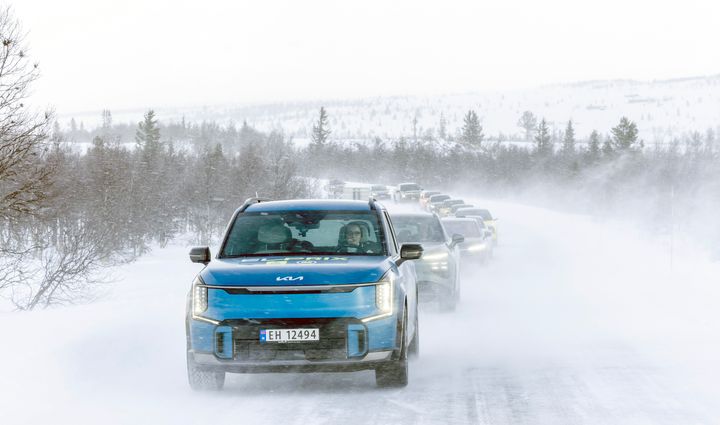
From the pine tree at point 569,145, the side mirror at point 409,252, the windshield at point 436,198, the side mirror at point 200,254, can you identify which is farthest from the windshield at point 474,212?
the pine tree at point 569,145

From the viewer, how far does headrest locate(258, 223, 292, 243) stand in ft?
30.9

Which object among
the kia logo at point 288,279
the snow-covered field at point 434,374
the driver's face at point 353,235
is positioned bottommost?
the snow-covered field at point 434,374

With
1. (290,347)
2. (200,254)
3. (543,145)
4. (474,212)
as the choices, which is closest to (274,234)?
(200,254)

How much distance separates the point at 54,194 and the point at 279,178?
29571 mm

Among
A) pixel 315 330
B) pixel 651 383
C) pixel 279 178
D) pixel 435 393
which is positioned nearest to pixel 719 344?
pixel 651 383

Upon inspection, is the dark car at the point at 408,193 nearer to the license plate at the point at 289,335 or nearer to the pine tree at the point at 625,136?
the pine tree at the point at 625,136

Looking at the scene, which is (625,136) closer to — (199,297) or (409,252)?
(409,252)

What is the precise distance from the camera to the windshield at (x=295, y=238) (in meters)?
9.27

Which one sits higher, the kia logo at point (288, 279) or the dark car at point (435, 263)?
the kia logo at point (288, 279)

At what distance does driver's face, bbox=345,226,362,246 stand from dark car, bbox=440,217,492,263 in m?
17.7

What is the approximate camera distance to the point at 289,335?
8.08 meters

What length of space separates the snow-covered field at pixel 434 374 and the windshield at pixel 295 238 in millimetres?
1217

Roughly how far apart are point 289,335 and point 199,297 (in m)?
0.88

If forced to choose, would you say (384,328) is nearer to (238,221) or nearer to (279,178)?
(238,221)
